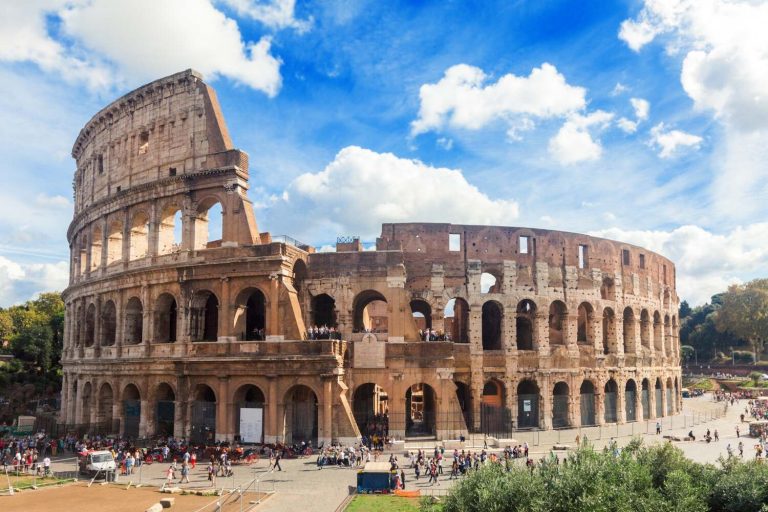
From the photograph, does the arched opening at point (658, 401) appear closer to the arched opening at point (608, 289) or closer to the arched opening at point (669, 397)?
the arched opening at point (669, 397)

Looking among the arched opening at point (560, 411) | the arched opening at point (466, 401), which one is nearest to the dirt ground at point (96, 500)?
the arched opening at point (466, 401)

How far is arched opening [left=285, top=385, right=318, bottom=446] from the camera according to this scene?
32.1 meters

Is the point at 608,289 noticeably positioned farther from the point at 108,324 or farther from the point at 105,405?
the point at 105,405

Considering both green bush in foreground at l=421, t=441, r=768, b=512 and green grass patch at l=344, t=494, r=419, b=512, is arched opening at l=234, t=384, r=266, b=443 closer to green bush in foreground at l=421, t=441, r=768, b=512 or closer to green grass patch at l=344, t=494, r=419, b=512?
green grass patch at l=344, t=494, r=419, b=512

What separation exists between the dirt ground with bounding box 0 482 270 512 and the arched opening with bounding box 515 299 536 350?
76.0 ft

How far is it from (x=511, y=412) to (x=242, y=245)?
60.1 feet

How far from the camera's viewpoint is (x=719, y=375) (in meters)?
75.1

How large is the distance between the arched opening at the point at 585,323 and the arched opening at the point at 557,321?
1.41 m

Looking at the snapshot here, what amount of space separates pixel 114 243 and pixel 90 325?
6.27m

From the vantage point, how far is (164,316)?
35969mm

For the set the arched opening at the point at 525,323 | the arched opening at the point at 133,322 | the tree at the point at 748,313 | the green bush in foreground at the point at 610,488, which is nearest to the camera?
the green bush in foreground at the point at 610,488

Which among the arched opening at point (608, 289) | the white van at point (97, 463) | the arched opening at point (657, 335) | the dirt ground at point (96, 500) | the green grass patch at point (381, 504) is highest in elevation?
the arched opening at point (608, 289)

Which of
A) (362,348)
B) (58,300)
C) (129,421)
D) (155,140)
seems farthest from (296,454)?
(58,300)

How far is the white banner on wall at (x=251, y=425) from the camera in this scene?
30.8 meters
